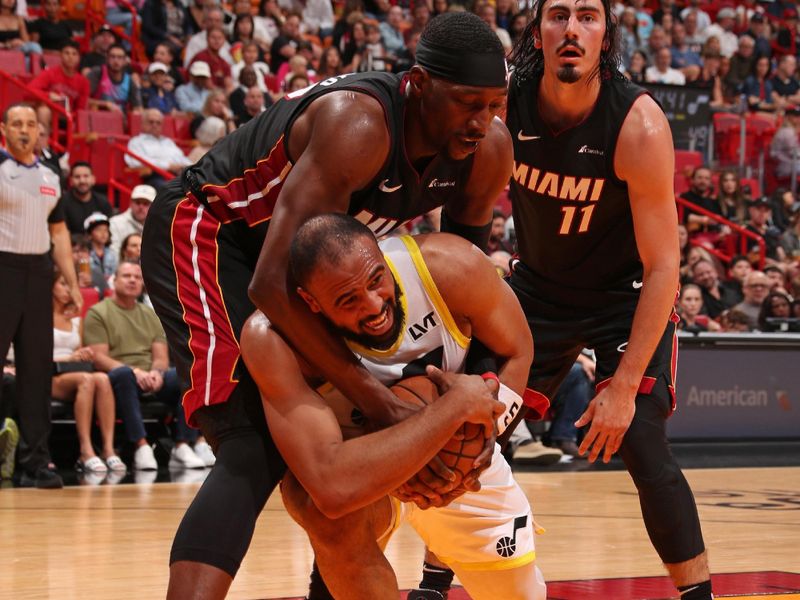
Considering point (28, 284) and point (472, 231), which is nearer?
point (472, 231)

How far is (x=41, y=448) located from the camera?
6.59 m

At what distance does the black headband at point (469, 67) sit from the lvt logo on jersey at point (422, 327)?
0.55m

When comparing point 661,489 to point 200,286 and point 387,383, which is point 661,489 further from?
point 200,286

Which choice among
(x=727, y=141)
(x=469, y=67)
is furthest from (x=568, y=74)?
(x=727, y=141)

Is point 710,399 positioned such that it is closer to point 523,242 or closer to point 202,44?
point 523,242

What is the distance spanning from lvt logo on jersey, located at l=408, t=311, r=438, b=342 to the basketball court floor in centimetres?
139

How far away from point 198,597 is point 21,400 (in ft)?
14.1

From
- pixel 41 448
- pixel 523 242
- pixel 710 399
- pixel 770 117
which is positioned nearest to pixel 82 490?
pixel 41 448

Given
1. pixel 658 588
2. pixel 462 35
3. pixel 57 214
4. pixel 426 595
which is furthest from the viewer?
pixel 57 214

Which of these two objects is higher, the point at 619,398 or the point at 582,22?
the point at 582,22

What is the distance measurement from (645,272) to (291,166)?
1136mm

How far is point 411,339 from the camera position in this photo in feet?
9.16

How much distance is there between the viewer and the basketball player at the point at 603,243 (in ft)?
11.1

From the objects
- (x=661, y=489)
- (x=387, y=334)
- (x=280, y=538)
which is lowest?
(x=280, y=538)
